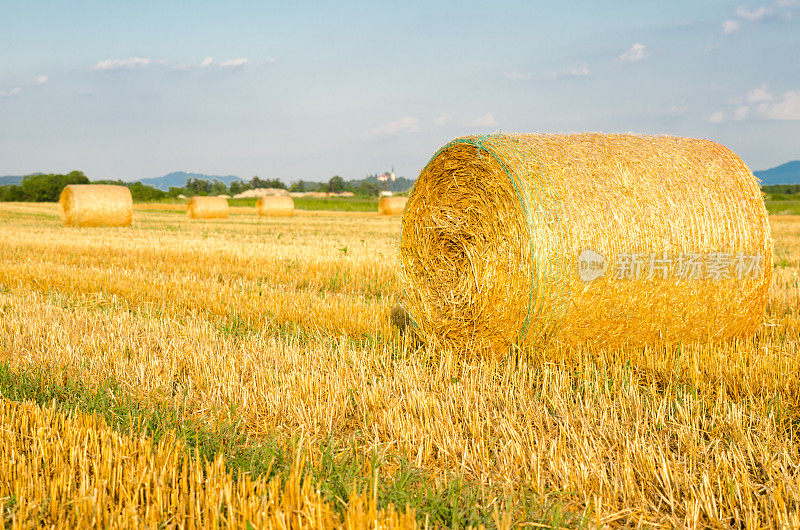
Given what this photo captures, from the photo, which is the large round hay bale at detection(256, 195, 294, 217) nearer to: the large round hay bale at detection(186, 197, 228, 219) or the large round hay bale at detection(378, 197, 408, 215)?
the large round hay bale at detection(186, 197, 228, 219)

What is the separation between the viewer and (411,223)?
618cm

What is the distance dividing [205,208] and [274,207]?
5.39m

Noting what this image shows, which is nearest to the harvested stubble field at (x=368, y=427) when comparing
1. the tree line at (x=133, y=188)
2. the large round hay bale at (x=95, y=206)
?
the large round hay bale at (x=95, y=206)

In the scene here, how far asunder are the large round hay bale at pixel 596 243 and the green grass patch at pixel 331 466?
2086 mm

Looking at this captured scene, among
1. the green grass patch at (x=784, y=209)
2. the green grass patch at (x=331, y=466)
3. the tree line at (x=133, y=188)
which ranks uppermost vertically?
the tree line at (x=133, y=188)

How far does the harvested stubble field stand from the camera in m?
2.71

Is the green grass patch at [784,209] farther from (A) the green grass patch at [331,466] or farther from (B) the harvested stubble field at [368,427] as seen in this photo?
(A) the green grass patch at [331,466]

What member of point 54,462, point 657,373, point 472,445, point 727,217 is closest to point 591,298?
point 657,373

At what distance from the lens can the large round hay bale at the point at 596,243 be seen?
15.8 feet

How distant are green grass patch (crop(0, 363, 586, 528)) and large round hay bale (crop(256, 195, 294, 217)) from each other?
32.7 metres

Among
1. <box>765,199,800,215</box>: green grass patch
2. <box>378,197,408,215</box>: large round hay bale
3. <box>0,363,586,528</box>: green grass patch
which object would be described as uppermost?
<box>378,197,408,215</box>: large round hay bale

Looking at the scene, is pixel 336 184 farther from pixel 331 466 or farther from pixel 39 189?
pixel 331 466

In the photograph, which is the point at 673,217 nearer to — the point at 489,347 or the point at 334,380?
the point at 489,347

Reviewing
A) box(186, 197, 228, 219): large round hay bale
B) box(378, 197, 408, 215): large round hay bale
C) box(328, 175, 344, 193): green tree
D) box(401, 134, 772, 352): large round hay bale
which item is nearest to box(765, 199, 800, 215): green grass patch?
box(378, 197, 408, 215): large round hay bale
